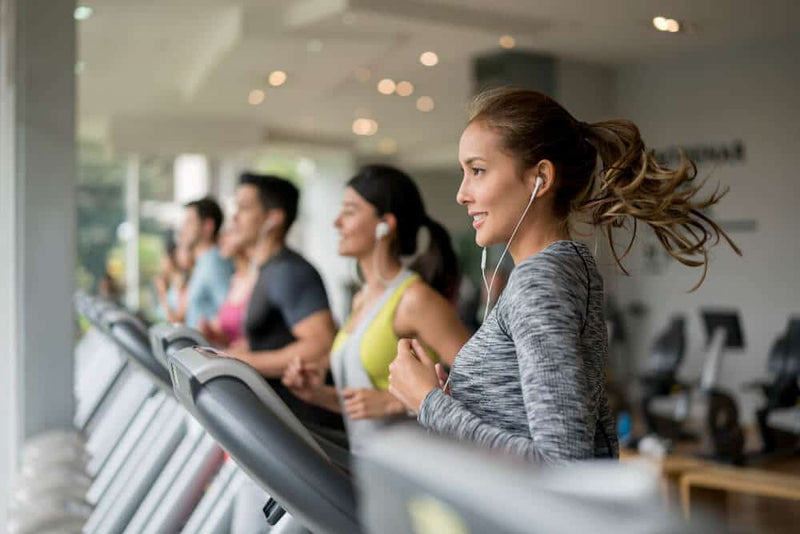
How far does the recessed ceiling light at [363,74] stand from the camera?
10.6m

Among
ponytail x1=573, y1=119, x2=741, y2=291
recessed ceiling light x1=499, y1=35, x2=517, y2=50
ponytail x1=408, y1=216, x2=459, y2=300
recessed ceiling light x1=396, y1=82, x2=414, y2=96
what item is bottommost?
ponytail x1=408, y1=216, x2=459, y2=300

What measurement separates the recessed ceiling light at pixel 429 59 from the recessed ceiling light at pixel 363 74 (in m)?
0.62

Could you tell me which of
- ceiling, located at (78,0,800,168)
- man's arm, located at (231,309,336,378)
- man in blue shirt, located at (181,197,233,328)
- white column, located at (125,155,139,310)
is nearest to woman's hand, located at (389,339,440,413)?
man's arm, located at (231,309,336,378)

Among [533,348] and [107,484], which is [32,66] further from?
[533,348]

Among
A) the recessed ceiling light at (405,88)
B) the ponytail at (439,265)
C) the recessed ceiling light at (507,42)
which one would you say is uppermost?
the recessed ceiling light at (507,42)

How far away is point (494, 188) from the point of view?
1.43m

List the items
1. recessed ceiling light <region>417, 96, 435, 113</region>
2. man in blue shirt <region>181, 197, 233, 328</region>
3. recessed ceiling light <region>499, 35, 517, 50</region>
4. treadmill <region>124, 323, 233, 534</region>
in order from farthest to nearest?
recessed ceiling light <region>417, 96, 435, 113</region> → recessed ceiling light <region>499, 35, 517, 50</region> → man in blue shirt <region>181, 197, 233, 328</region> → treadmill <region>124, 323, 233, 534</region>

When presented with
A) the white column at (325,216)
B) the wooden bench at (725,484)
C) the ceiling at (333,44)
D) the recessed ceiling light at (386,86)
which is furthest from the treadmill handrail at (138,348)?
the white column at (325,216)

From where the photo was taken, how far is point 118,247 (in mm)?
15430

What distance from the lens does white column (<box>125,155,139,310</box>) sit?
15352 millimetres

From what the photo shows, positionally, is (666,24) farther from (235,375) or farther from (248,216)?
(235,375)

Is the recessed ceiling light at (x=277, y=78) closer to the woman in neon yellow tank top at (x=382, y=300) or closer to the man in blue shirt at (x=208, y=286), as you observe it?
the man in blue shirt at (x=208, y=286)

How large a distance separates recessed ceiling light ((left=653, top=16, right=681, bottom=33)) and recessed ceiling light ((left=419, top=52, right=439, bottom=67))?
207cm

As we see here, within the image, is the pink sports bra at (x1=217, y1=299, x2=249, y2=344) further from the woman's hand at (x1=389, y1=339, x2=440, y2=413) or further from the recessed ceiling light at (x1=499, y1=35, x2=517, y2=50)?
the recessed ceiling light at (x1=499, y1=35, x2=517, y2=50)
